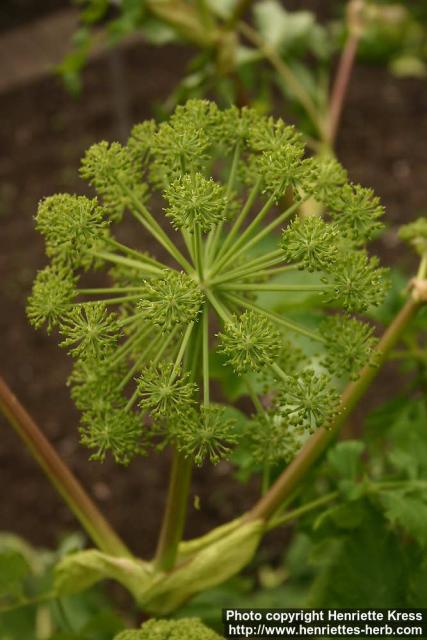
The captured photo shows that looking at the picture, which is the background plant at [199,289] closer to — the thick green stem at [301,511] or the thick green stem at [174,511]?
the thick green stem at [174,511]

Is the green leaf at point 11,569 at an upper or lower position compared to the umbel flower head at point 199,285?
lower

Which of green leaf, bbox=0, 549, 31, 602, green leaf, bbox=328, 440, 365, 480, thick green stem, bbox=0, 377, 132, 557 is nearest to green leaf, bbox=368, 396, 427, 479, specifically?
green leaf, bbox=328, 440, 365, 480

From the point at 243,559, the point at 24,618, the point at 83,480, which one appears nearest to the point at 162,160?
the point at 243,559

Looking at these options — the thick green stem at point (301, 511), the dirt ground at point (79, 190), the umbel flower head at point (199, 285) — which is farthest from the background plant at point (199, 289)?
the dirt ground at point (79, 190)

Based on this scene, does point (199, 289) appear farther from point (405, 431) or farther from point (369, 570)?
point (405, 431)

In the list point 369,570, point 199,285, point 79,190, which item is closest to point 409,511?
point 369,570

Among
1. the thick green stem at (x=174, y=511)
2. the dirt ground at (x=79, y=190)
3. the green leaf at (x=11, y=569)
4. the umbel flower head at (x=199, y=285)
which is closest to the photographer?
the umbel flower head at (x=199, y=285)

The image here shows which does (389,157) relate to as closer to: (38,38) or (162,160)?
(38,38)
